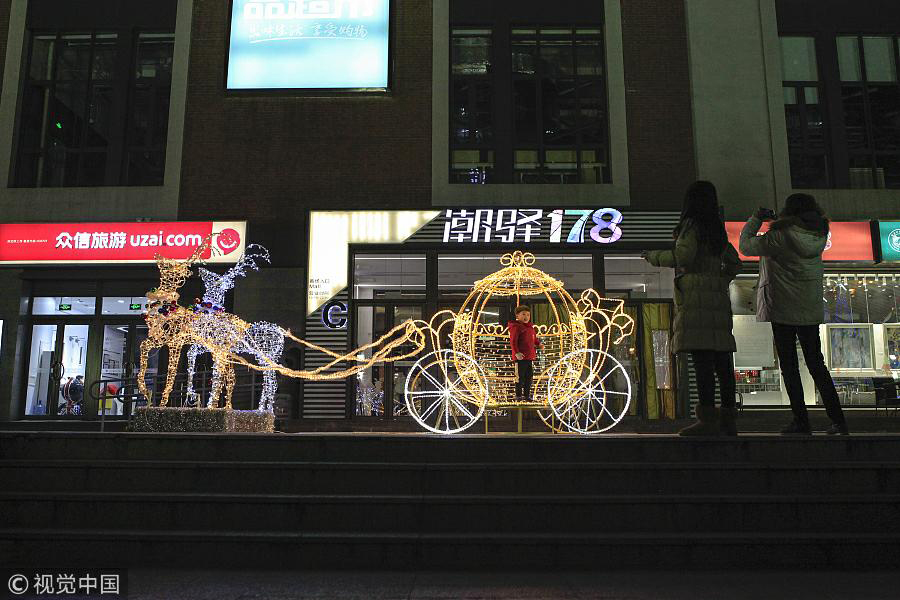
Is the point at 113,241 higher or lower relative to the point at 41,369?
higher

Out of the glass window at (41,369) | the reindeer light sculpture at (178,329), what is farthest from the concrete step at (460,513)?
the glass window at (41,369)

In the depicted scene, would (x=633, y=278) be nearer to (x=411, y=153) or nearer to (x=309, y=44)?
(x=411, y=153)

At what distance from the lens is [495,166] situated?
651 inches

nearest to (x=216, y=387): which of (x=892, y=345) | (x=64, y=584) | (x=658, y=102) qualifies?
(x=64, y=584)

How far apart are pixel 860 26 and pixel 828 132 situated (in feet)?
8.62

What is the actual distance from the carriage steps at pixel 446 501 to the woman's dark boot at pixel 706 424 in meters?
0.43

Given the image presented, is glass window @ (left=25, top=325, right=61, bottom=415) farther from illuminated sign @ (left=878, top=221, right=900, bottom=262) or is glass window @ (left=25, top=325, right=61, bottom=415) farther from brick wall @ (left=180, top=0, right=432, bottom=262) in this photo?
illuminated sign @ (left=878, top=221, right=900, bottom=262)

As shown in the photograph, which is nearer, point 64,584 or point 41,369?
point 64,584

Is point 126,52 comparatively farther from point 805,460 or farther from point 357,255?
point 805,460

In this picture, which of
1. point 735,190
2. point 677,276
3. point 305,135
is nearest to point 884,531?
point 677,276

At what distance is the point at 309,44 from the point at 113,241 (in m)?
6.20

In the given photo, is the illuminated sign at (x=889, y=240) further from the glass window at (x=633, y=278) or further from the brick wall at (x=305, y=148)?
the brick wall at (x=305, y=148)

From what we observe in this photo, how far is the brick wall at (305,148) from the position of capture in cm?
1614

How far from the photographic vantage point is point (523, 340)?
989cm
